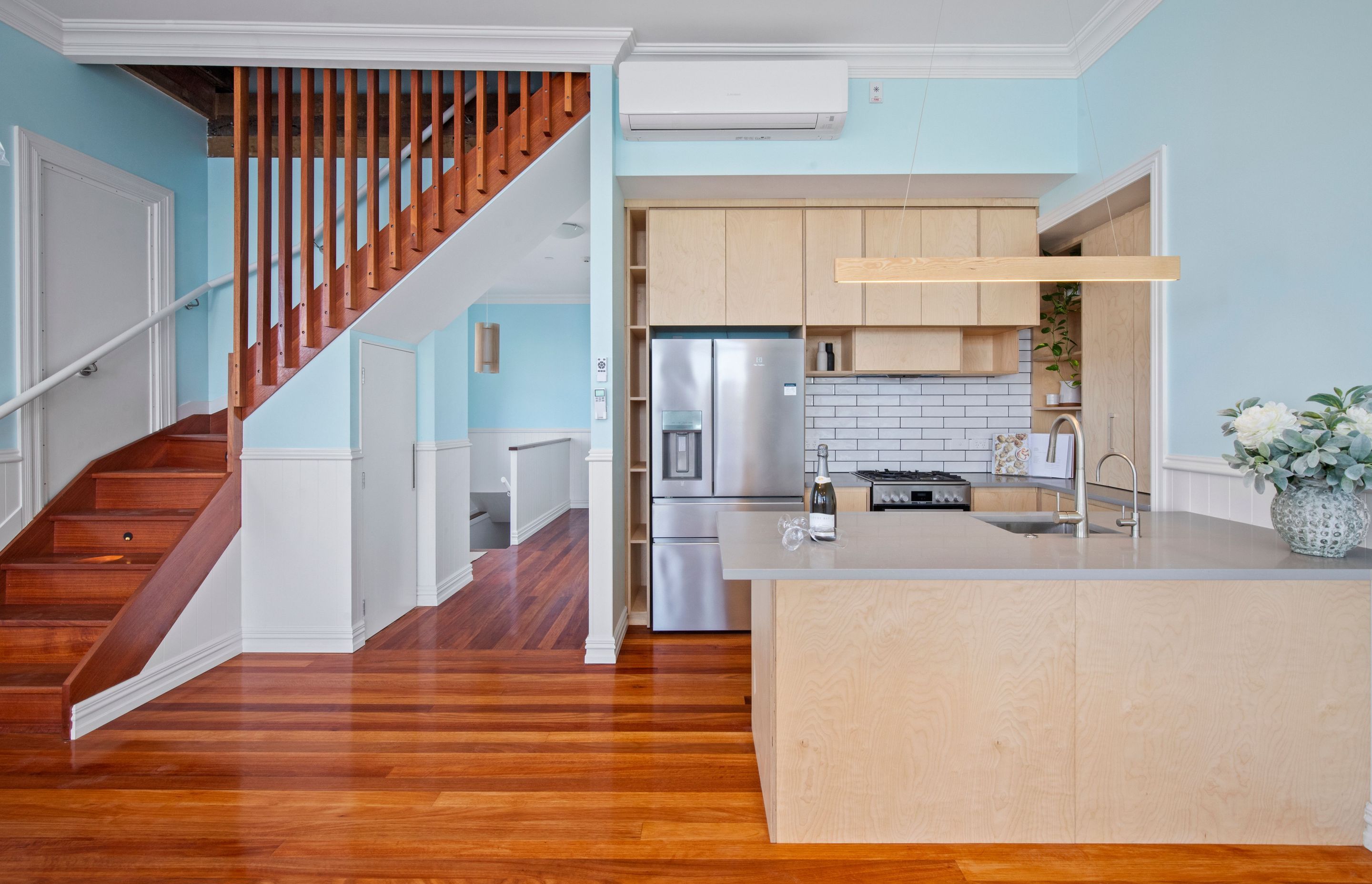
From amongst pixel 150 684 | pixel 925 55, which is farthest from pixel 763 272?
pixel 150 684

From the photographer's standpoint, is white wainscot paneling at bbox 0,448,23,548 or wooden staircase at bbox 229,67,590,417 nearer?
white wainscot paneling at bbox 0,448,23,548

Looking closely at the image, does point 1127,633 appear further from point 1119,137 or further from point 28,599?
point 28,599

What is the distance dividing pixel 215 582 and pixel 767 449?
2731mm

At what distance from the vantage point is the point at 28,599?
10.2 ft

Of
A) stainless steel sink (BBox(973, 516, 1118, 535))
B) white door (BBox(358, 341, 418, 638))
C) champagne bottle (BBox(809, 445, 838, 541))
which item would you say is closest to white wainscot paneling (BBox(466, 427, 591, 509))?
white door (BBox(358, 341, 418, 638))

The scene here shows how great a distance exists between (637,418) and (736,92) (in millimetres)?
1802

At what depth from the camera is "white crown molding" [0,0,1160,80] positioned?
329cm

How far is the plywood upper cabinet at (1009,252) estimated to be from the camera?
390 centimetres

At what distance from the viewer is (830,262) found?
392 cm

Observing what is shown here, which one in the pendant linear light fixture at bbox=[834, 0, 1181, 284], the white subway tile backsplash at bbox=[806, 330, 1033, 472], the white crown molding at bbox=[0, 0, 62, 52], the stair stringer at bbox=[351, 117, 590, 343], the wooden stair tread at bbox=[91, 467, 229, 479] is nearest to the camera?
the pendant linear light fixture at bbox=[834, 0, 1181, 284]

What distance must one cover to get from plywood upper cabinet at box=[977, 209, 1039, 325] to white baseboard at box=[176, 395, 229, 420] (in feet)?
13.8

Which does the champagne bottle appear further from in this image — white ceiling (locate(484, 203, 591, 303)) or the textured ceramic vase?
white ceiling (locate(484, 203, 591, 303))

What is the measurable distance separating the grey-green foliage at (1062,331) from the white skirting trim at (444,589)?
3.81 meters

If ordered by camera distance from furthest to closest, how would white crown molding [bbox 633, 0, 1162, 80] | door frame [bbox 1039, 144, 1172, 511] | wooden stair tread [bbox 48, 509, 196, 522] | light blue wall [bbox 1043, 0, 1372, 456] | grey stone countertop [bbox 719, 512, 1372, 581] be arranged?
white crown molding [bbox 633, 0, 1162, 80], wooden stair tread [bbox 48, 509, 196, 522], door frame [bbox 1039, 144, 1172, 511], light blue wall [bbox 1043, 0, 1372, 456], grey stone countertop [bbox 719, 512, 1372, 581]
